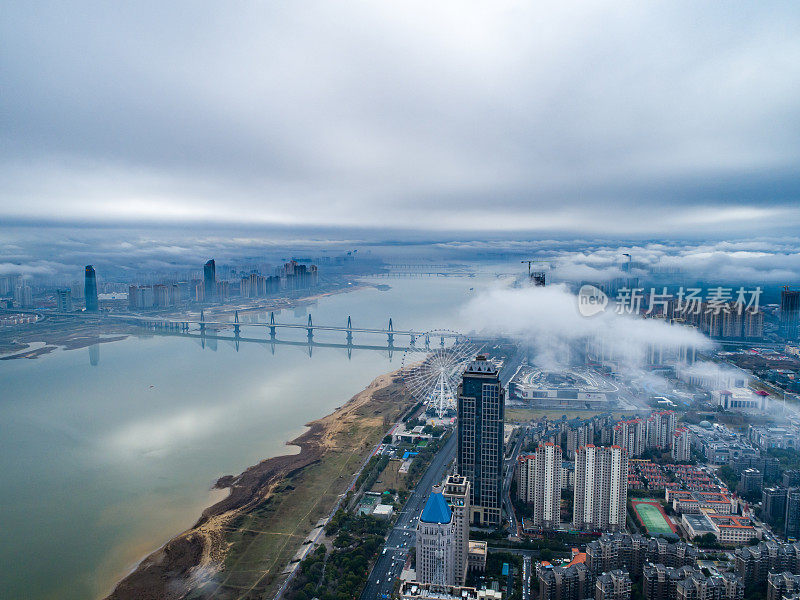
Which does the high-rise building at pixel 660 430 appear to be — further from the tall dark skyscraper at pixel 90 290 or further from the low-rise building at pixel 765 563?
the tall dark skyscraper at pixel 90 290

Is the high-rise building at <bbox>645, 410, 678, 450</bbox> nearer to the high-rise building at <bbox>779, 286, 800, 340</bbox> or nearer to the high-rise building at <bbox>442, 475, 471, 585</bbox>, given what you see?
the high-rise building at <bbox>779, 286, 800, 340</bbox>

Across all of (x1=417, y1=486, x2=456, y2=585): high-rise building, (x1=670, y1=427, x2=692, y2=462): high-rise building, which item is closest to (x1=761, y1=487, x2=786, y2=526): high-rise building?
(x1=670, y1=427, x2=692, y2=462): high-rise building

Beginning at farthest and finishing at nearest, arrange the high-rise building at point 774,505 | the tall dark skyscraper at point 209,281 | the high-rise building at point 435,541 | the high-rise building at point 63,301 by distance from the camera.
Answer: the tall dark skyscraper at point 209,281 < the high-rise building at point 63,301 < the high-rise building at point 774,505 < the high-rise building at point 435,541

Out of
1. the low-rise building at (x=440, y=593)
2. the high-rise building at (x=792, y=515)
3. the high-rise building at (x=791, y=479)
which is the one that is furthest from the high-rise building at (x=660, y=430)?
the low-rise building at (x=440, y=593)

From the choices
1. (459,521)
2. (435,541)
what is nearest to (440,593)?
(435,541)

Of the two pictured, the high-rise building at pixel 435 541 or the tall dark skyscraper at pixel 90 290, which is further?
the tall dark skyscraper at pixel 90 290

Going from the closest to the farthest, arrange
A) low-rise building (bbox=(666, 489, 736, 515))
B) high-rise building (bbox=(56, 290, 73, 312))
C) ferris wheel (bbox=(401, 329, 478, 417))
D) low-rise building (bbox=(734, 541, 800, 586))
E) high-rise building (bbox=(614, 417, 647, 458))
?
low-rise building (bbox=(734, 541, 800, 586)) < low-rise building (bbox=(666, 489, 736, 515)) < high-rise building (bbox=(614, 417, 647, 458)) < ferris wheel (bbox=(401, 329, 478, 417)) < high-rise building (bbox=(56, 290, 73, 312))

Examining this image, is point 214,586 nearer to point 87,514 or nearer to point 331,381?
point 87,514
